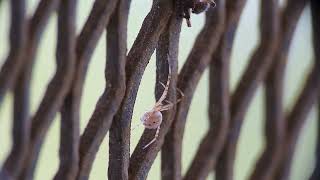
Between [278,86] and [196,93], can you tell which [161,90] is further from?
[196,93]

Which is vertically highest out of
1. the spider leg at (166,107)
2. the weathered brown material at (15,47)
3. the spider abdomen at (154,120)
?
the weathered brown material at (15,47)

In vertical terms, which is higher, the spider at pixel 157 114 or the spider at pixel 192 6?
the spider at pixel 192 6

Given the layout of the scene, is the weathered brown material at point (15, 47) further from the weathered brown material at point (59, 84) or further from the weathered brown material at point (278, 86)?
the weathered brown material at point (278, 86)

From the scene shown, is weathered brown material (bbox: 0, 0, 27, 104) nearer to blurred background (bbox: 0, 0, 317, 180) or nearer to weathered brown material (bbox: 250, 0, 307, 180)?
blurred background (bbox: 0, 0, 317, 180)

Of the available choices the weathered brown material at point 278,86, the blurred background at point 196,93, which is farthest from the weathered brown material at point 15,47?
the weathered brown material at point 278,86

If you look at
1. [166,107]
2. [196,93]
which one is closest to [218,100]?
[166,107]

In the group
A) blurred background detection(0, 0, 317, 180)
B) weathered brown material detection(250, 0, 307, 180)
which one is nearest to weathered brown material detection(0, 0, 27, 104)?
blurred background detection(0, 0, 317, 180)

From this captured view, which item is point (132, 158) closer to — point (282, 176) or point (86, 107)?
point (282, 176)
